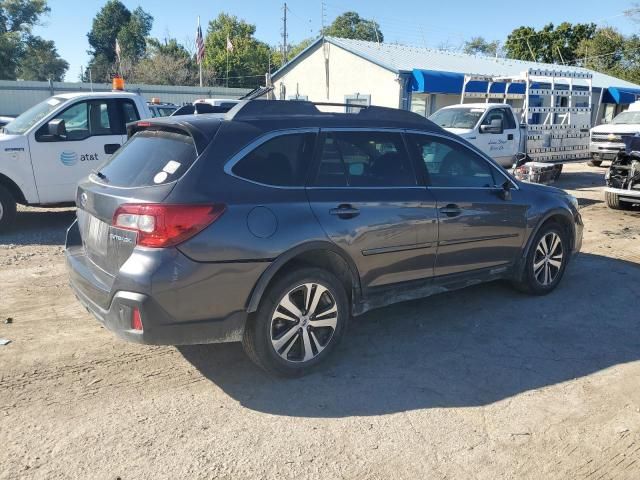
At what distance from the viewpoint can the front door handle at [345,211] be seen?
3.77 m

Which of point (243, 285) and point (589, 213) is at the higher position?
point (243, 285)

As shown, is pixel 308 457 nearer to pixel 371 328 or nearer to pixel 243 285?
pixel 243 285

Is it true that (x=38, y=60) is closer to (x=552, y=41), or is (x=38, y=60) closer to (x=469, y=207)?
(x=552, y=41)

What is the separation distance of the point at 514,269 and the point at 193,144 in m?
3.31

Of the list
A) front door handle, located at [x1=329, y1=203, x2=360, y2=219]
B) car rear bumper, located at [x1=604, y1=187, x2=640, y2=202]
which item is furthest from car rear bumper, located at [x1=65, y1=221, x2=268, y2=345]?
car rear bumper, located at [x1=604, y1=187, x2=640, y2=202]

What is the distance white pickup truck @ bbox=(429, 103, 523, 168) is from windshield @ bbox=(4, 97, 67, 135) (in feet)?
28.0

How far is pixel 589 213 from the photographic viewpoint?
1041 centimetres

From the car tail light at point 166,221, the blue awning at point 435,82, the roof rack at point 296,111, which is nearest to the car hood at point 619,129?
the blue awning at point 435,82

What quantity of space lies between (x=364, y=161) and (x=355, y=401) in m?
1.76

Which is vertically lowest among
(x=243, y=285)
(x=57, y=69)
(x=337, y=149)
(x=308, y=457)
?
(x=308, y=457)

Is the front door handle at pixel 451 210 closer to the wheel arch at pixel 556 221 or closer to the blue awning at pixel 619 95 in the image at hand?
the wheel arch at pixel 556 221

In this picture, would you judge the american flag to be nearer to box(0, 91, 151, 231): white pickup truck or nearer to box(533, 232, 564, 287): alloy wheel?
box(0, 91, 151, 231): white pickup truck

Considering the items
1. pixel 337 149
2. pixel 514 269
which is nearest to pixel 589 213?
pixel 514 269

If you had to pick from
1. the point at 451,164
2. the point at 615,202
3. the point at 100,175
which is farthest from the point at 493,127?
the point at 100,175
